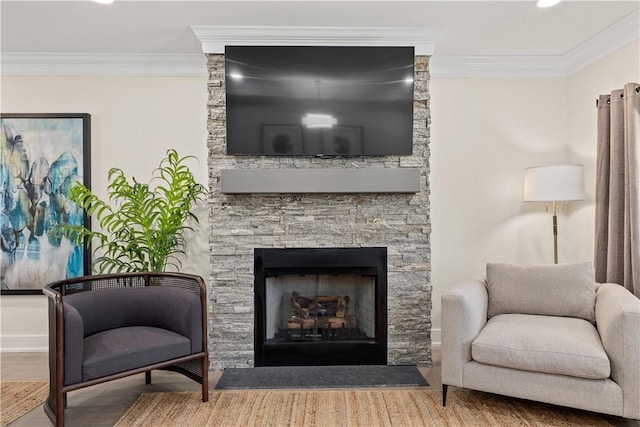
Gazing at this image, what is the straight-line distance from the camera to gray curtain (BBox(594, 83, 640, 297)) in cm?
291

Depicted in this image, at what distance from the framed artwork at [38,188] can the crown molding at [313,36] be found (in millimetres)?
1353

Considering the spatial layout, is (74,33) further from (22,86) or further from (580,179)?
(580,179)

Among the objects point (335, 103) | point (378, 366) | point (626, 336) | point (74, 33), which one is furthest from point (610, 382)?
point (74, 33)

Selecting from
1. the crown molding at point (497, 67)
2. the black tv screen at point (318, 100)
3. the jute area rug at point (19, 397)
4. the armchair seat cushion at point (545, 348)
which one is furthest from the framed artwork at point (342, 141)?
the jute area rug at point (19, 397)

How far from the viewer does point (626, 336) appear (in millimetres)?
2311

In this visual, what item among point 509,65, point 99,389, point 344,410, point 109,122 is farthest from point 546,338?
point 109,122

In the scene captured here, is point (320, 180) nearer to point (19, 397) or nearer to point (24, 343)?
point (19, 397)

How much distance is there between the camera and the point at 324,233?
11.0 ft

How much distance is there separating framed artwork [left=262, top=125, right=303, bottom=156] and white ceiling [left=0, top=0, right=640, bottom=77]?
71cm

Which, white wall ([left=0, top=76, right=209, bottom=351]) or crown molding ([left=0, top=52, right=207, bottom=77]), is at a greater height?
crown molding ([left=0, top=52, right=207, bottom=77])

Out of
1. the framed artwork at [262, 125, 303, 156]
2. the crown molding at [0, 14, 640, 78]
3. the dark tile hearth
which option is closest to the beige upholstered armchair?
the dark tile hearth

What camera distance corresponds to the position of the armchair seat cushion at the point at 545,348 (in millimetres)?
2348

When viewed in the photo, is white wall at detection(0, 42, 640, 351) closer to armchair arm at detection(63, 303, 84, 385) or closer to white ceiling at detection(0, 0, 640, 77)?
white ceiling at detection(0, 0, 640, 77)

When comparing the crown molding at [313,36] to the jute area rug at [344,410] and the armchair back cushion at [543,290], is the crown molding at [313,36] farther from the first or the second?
the jute area rug at [344,410]
